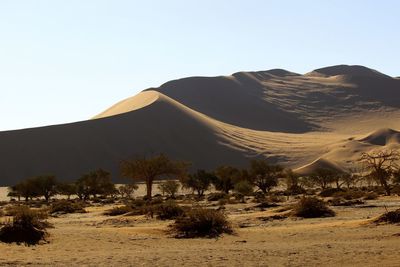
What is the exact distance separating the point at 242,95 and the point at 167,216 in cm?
17398

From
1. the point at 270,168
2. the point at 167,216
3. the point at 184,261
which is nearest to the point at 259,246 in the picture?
the point at 184,261

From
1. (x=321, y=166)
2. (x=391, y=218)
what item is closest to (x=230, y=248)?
(x=391, y=218)

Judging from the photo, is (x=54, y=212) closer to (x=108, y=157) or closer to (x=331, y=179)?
(x=331, y=179)

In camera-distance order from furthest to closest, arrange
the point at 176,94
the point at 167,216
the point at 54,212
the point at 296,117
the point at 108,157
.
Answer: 1. the point at 176,94
2. the point at 296,117
3. the point at 108,157
4. the point at 54,212
5. the point at 167,216

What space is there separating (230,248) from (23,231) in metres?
6.23

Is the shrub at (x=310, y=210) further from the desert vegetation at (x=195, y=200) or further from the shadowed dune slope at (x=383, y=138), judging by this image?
the shadowed dune slope at (x=383, y=138)

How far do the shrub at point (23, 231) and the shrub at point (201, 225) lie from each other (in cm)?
411

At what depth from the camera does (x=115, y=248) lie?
1509 cm

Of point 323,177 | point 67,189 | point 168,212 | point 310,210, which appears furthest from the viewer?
point 323,177

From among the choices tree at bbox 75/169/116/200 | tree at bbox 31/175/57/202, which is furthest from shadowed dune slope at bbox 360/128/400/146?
tree at bbox 31/175/57/202

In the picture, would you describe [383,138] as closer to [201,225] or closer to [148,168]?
[148,168]

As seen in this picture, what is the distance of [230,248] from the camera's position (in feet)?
48.0

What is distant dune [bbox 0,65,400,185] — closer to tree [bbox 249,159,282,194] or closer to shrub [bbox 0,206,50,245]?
tree [bbox 249,159,282,194]

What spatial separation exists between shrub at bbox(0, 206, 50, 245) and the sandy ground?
484 millimetres
